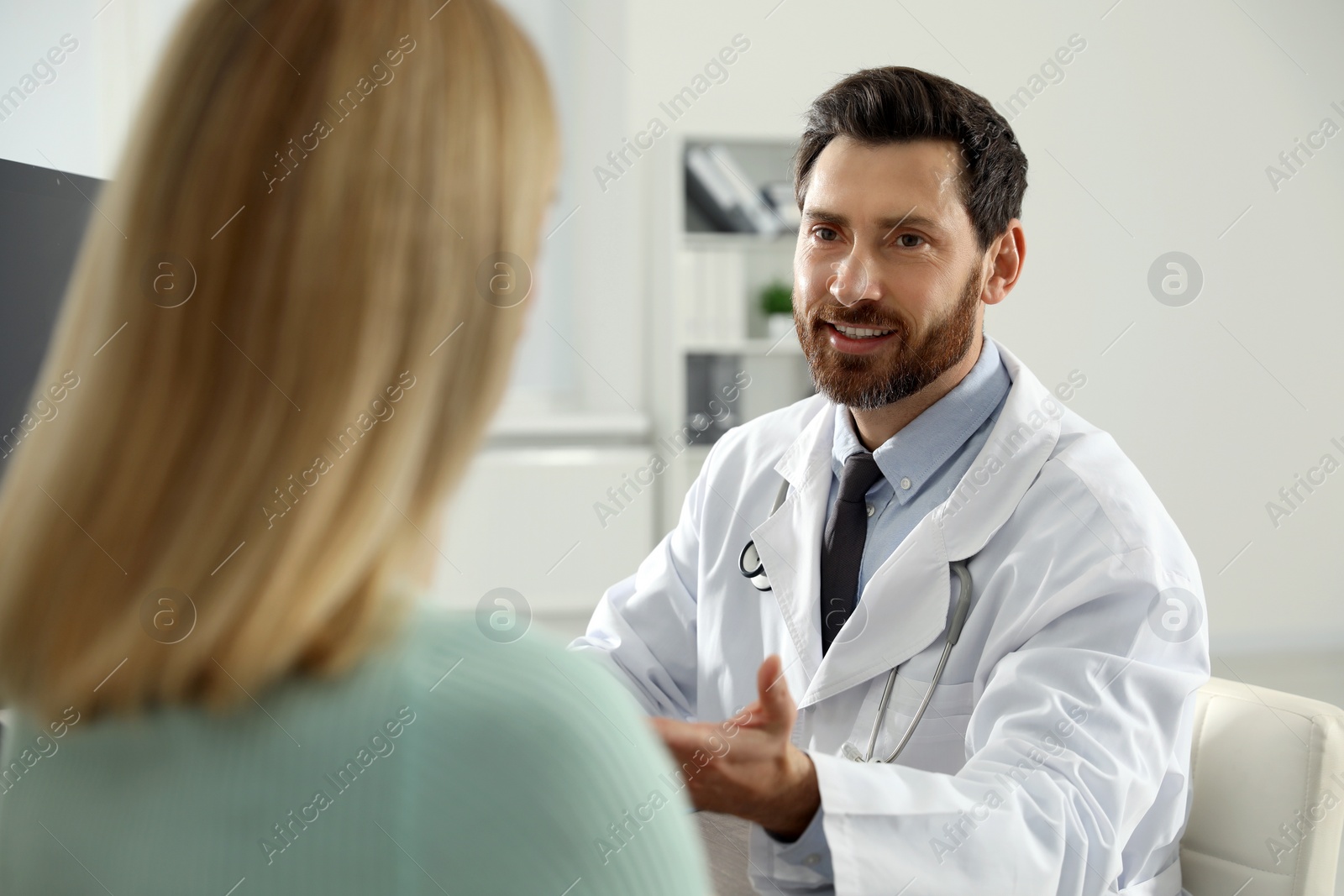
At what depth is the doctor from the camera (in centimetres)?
116

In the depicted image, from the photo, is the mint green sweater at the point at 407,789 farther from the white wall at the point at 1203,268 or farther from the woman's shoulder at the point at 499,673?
the white wall at the point at 1203,268

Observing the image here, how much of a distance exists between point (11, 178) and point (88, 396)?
35.6 inches

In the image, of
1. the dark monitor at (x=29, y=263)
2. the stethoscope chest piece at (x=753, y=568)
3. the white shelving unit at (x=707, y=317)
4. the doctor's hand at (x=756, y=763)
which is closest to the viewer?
the doctor's hand at (x=756, y=763)

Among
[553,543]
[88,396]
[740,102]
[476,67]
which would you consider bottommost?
[553,543]

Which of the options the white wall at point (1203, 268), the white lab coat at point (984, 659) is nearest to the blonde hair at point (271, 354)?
the white lab coat at point (984, 659)

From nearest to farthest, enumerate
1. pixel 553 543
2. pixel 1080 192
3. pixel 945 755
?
pixel 945 755 < pixel 553 543 < pixel 1080 192

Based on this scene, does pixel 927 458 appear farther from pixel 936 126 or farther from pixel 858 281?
pixel 936 126

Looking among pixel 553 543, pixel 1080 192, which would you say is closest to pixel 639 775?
pixel 553 543

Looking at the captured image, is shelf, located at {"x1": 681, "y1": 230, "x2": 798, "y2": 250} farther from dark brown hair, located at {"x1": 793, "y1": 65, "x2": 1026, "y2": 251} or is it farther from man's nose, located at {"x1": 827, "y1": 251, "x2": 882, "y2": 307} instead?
man's nose, located at {"x1": 827, "y1": 251, "x2": 882, "y2": 307}

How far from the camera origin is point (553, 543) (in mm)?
4121

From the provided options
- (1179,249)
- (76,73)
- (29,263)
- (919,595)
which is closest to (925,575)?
(919,595)

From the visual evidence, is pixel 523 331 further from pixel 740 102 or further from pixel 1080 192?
pixel 1080 192

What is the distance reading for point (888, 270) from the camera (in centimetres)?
175

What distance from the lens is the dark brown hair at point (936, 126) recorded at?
1.72 m
